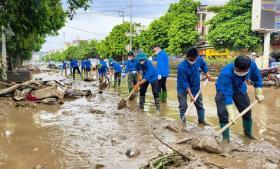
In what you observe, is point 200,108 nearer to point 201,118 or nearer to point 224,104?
point 201,118

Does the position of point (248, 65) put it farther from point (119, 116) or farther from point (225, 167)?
point (119, 116)

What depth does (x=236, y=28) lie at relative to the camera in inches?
1249

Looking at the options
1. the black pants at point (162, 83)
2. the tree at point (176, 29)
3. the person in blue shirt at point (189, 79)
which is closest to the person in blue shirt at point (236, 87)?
the person in blue shirt at point (189, 79)

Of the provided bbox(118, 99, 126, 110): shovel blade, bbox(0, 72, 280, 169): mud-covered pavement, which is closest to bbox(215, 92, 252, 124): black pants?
bbox(0, 72, 280, 169): mud-covered pavement

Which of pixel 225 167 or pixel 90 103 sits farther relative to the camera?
pixel 90 103

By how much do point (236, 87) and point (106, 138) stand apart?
2.32 meters

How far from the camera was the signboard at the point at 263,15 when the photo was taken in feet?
75.4

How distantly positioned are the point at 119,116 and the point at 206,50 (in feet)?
125

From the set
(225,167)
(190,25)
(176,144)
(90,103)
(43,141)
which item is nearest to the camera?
(225,167)

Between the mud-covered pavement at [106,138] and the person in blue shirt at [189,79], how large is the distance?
429 millimetres

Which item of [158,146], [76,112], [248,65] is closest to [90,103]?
[76,112]

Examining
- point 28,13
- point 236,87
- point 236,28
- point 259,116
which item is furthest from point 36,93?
point 236,28

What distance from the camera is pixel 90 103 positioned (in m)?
12.3

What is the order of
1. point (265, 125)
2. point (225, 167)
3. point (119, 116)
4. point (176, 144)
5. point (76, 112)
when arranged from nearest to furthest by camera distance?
point (225, 167)
point (176, 144)
point (265, 125)
point (119, 116)
point (76, 112)
